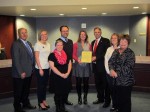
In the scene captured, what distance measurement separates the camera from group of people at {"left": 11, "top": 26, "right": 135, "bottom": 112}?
314 centimetres

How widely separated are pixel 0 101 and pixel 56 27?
4991 mm

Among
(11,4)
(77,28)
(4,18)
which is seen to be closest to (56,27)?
(77,28)

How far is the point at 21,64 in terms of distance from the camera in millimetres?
3707

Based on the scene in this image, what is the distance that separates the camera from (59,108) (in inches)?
152

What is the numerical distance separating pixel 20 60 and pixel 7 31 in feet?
16.9

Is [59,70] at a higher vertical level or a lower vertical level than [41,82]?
higher

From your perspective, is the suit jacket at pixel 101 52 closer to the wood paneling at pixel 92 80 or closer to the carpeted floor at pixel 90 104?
the carpeted floor at pixel 90 104

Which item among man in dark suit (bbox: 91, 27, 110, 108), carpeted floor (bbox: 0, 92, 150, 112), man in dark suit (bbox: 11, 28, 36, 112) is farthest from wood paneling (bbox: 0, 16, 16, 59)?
man in dark suit (bbox: 91, 27, 110, 108)

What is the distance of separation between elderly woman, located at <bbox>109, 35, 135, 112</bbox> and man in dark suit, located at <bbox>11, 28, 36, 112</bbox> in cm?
144

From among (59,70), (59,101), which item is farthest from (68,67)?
(59,101)

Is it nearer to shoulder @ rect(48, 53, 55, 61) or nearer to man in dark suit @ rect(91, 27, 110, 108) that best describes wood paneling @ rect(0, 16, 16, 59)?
man in dark suit @ rect(91, 27, 110, 108)

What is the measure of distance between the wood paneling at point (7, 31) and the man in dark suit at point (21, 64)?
15.9 ft

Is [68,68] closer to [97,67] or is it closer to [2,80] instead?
[97,67]

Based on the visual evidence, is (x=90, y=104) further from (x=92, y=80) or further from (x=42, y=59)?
(x=42, y=59)
